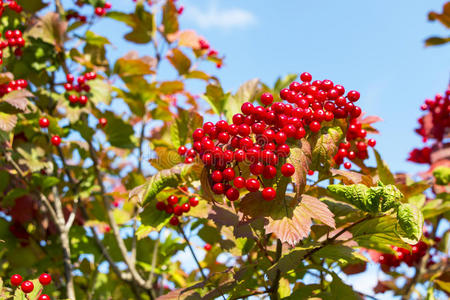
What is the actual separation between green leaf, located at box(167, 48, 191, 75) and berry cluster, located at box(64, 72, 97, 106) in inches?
29.1

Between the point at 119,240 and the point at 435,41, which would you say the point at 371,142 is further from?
the point at 435,41

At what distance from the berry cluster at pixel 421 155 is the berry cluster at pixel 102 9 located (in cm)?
302

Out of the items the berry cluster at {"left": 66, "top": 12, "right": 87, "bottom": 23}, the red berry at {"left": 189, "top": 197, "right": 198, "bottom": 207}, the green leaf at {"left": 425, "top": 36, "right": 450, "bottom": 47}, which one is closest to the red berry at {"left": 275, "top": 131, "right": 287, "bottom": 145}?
the red berry at {"left": 189, "top": 197, "right": 198, "bottom": 207}

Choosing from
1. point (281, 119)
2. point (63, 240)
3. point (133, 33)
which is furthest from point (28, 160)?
point (281, 119)

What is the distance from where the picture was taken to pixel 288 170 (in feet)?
4.86

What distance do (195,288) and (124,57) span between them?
2159mm

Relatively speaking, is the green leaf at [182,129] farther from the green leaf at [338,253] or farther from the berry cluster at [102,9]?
the berry cluster at [102,9]

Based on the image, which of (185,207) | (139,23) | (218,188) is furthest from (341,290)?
(139,23)

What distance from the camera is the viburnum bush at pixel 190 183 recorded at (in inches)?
62.3

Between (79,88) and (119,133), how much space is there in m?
0.51

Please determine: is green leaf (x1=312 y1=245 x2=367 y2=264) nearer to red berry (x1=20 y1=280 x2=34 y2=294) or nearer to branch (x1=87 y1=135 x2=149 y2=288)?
red berry (x1=20 y1=280 x2=34 y2=294)

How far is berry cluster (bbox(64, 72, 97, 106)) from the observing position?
2943 millimetres

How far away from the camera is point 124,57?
11.0 feet

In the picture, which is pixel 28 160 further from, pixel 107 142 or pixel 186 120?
pixel 186 120
